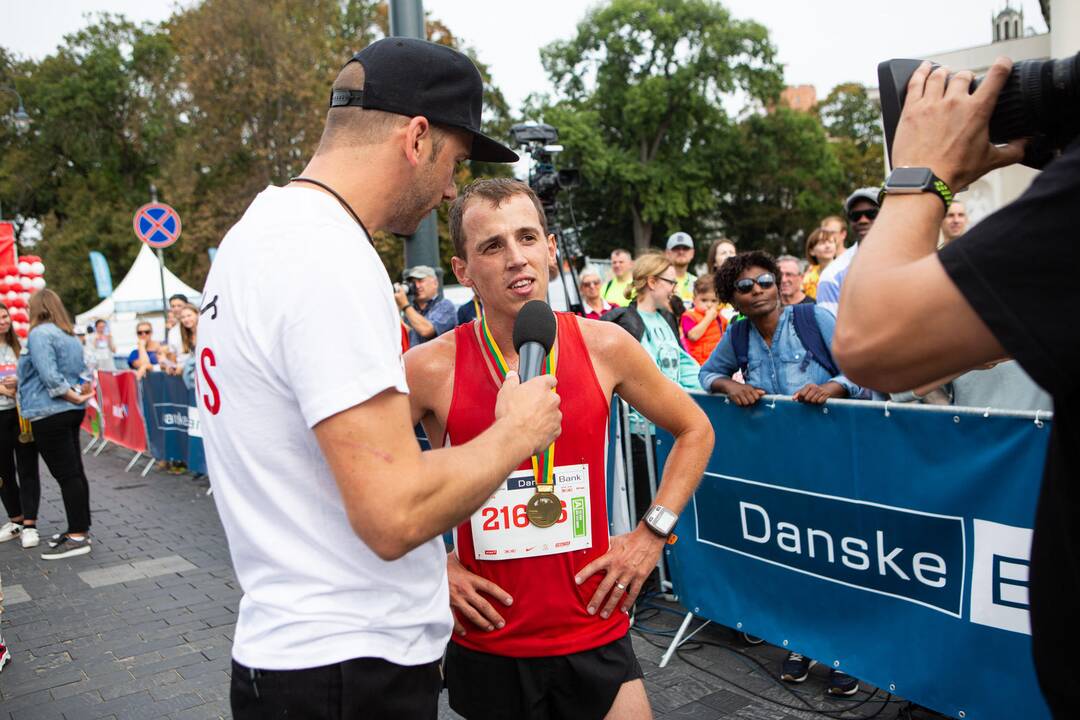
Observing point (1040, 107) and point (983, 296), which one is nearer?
point (983, 296)

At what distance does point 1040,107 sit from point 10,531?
914 centimetres

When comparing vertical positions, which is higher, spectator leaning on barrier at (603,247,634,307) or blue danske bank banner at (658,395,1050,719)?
spectator leaning on barrier at (603,247,634,307)

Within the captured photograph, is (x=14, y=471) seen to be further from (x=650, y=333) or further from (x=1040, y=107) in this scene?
(x=1040, y=107)

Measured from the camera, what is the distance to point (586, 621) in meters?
2.29

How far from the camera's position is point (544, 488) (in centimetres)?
240

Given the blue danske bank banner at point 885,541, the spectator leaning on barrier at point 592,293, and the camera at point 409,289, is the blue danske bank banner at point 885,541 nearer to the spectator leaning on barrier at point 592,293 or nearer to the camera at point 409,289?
the camera at point 409,289

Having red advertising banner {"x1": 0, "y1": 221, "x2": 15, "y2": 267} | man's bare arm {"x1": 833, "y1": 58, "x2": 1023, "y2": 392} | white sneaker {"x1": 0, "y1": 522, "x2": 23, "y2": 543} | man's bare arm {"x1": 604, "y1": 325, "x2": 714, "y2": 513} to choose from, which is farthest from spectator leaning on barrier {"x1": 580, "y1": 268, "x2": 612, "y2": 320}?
red advertising banner {"x1": 0, "y1": 221, "x2": 15, "y2": 267}

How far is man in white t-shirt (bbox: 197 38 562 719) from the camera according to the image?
142 centimetres

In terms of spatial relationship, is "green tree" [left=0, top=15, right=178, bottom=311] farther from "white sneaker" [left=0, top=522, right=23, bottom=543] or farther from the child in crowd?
the child in crowd

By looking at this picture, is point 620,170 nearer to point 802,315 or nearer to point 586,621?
point 802,315

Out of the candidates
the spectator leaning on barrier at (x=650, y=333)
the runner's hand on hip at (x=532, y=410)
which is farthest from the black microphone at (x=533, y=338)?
the spectator leaning on barrier at (x=650, y=333)

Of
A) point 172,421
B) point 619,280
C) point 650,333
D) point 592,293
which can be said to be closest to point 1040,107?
point 650,333

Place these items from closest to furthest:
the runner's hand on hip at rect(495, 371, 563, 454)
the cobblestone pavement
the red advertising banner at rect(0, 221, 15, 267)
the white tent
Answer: the runner's hand on hip at rect(495, 371, 563, 454) < the cobblestone pavement < the red advertising banner at rect(0, 221, 15, 267) < the white tent

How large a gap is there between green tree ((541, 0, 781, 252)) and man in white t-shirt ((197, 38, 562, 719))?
3953 centimetres
